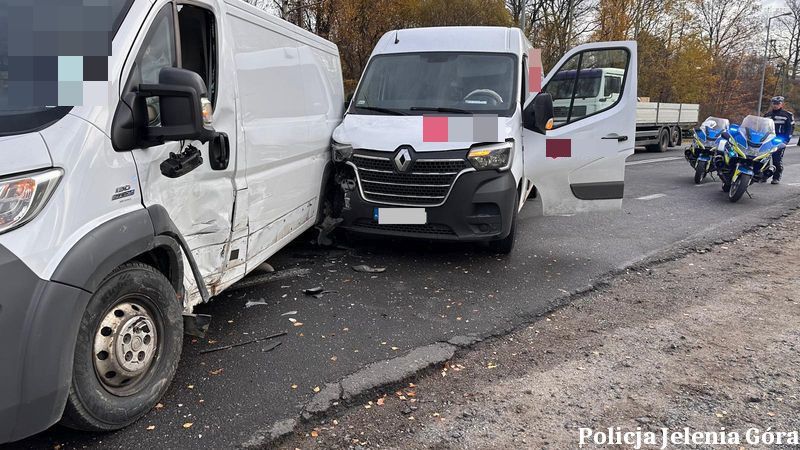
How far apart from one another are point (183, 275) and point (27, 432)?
1.07 meters

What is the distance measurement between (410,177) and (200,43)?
2.34 m

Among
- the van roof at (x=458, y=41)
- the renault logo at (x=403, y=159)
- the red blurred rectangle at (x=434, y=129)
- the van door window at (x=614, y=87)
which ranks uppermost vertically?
the van roof at (x=458, y=41)

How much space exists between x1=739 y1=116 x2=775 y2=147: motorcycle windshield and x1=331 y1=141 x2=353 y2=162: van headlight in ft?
25.9

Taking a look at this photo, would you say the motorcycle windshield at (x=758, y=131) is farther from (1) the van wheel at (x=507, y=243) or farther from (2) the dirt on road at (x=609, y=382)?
(1) the van wheel at (x=507, y=243)

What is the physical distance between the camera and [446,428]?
109 inches

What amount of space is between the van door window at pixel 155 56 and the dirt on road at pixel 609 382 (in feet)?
5.99

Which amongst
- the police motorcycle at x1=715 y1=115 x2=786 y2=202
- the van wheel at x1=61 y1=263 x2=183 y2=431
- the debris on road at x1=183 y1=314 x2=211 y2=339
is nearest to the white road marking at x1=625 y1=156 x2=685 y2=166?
the police motorcycle at x1=715 y1=115 x2=786 y2=202

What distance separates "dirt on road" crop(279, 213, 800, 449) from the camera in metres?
2.75

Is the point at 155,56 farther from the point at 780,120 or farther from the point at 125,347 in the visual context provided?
the point at 780,120

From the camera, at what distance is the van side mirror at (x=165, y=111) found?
2.56 m

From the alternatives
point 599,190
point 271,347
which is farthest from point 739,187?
point 271,347

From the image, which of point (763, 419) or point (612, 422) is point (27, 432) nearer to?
point (612, 422)

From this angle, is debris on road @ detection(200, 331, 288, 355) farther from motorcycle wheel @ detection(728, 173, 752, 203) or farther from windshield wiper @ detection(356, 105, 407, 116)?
motorcycle wheel @ detection(728, 173, 752, 203)

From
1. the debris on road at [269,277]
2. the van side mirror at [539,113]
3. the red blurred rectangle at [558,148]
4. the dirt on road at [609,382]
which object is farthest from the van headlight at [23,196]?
the red blurred rectangle at [558,148]
